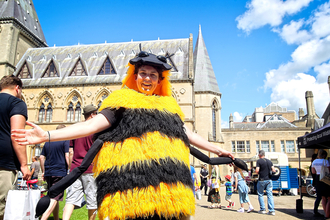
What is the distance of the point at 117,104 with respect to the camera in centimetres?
200

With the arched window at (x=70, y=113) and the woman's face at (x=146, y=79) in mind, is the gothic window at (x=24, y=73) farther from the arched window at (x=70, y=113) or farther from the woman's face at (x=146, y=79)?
the woman's face at (x=146, y=79)

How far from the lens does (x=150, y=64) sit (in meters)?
2.21

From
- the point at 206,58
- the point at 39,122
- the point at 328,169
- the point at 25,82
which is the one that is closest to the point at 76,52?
the point at 25,82

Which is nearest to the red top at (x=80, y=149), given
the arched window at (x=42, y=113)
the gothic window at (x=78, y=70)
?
the gothic window at (x=78, y=70)

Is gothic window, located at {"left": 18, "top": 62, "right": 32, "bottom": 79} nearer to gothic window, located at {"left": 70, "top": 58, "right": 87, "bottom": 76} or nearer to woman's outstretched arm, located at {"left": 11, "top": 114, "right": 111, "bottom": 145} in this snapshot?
gothic window, located at {"left": 70, "top": 58, "right": 87, "bottom": 76}

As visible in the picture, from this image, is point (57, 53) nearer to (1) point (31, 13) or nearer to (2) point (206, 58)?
(1) point (31, 13)

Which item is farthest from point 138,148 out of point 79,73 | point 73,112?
point 79,73

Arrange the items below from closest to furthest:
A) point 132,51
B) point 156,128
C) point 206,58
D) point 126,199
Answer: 1. point 126,199
2. point 156,128
3. point 132,51
4. point 206,58

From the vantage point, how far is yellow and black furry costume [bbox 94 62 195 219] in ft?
5.84

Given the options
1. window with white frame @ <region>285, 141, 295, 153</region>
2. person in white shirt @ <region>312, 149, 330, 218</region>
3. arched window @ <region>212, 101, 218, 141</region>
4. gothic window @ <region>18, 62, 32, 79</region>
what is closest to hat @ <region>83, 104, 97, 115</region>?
person in white shirt @ <region>312, 149, 330, 218</region>

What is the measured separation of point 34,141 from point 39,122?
2696 centimetres

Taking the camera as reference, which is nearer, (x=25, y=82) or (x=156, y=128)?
(x=156, y=128)

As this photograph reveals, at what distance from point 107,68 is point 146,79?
25.5 meters

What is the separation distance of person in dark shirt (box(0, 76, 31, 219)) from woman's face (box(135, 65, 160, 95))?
5.61 feet
